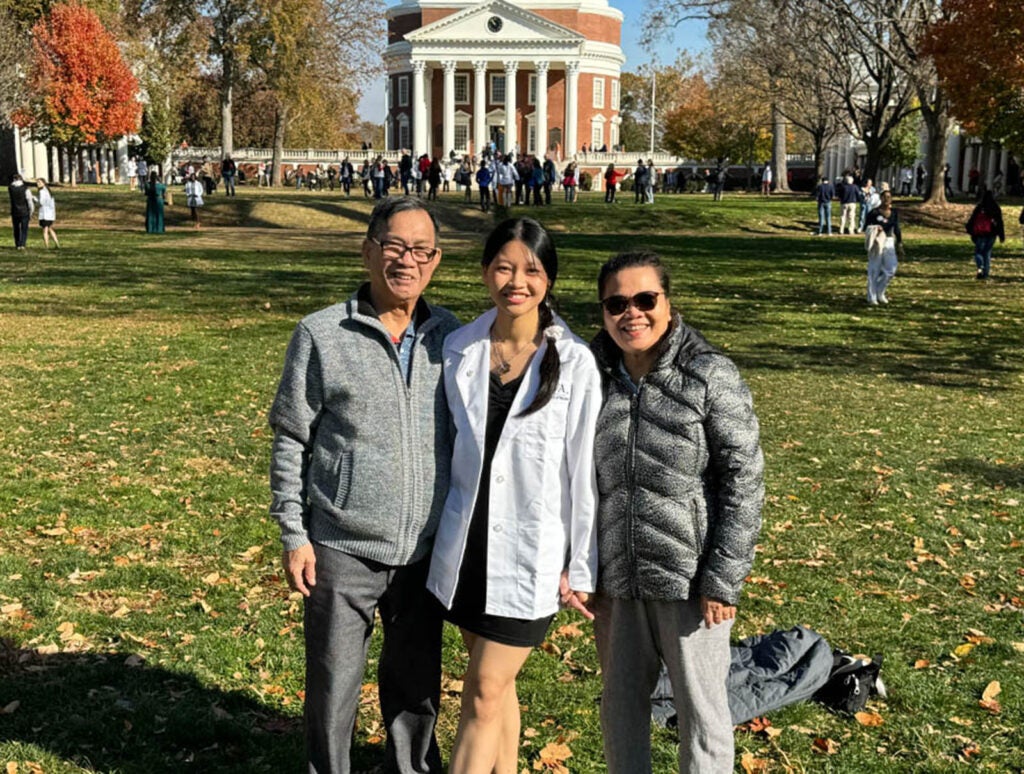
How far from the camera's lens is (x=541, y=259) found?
133 inches

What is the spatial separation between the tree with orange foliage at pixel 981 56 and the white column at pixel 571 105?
185 feet

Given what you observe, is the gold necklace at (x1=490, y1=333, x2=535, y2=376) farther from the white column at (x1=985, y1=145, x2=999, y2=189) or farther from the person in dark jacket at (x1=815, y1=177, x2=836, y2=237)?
the white column at (x1=985, y1=145, x2=999, y2=189)

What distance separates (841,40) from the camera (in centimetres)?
3675

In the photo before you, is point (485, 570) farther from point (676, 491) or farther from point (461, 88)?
point (461, 88)

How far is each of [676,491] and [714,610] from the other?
379 millimetres

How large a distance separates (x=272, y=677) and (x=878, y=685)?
281 cm

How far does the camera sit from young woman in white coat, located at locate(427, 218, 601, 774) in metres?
3.29

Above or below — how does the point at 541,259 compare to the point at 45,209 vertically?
above

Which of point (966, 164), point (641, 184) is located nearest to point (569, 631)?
point (641, 184)

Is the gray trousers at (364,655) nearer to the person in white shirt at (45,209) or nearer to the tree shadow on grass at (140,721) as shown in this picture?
the tree shadow on grass at (140,721)

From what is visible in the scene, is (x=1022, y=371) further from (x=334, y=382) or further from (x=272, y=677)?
(x=334, y=382)

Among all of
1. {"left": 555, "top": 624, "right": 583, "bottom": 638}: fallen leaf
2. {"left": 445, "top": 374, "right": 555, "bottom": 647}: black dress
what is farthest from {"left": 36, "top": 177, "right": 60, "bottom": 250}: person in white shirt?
{"left": 445, "top": 374, "right": 555, "bottom": 647}: black dress

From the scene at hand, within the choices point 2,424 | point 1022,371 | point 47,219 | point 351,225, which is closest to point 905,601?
point 2,424

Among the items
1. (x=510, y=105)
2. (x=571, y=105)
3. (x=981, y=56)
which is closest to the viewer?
(x=981, y=56)
